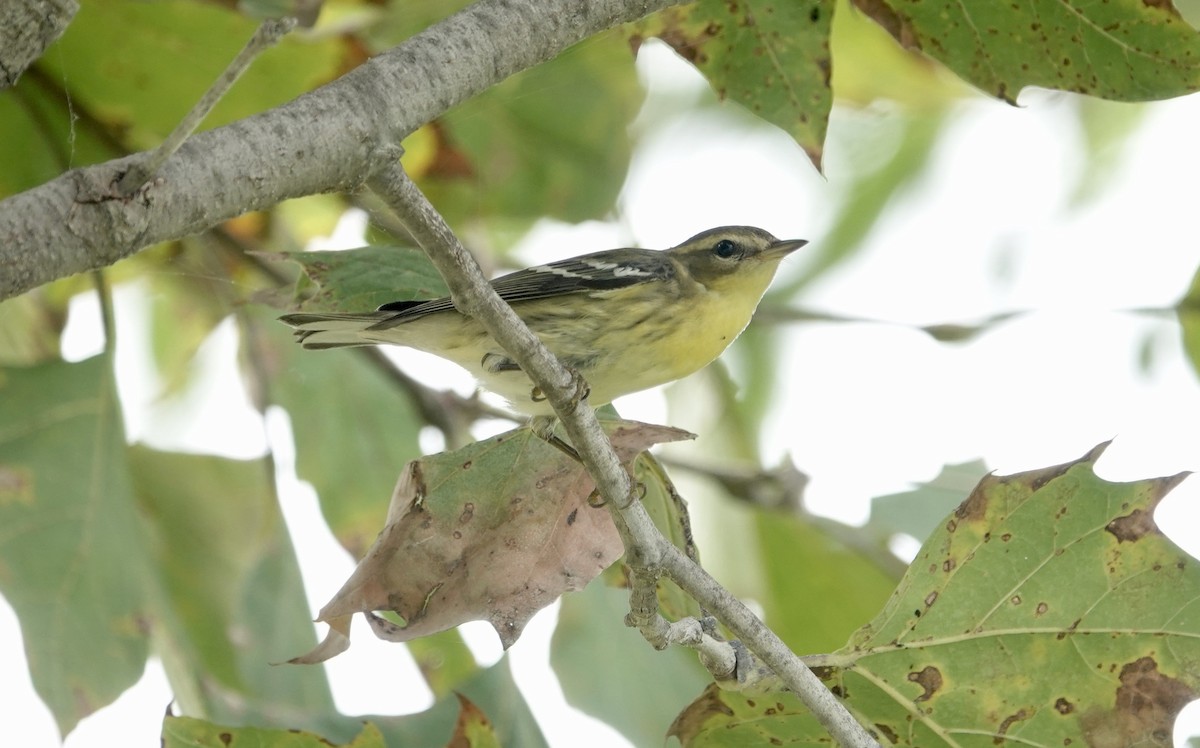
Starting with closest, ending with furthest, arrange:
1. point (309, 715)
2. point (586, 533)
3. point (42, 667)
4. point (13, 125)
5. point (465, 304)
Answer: point (465, 304) → point (586, 533) → point (309, 715) → point (42, 667) → point (13, 125)

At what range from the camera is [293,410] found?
15.7 ft

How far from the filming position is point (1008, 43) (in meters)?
2.99

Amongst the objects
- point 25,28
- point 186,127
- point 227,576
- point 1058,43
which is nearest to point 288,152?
point 186,127

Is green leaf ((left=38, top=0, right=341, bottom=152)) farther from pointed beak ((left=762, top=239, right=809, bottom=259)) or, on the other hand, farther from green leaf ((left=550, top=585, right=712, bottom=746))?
green leaf ((left=550, top=585, right=712, bottom=746))

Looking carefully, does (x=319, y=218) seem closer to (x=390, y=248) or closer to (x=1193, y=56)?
(x=390, y=248)

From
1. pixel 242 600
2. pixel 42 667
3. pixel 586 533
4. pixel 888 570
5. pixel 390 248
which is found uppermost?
pixel 390 248

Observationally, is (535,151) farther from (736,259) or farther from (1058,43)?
(1058,43)

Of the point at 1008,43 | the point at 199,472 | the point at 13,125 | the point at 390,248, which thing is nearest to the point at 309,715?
the point at 390,248

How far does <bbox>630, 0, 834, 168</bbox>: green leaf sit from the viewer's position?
10.1 feet

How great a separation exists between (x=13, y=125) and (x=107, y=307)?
0.65 metres

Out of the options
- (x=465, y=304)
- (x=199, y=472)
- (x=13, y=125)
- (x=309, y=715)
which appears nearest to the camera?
(x=465, y=304)

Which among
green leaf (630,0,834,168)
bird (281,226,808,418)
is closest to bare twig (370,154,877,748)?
green leaf (630,0,834,168)

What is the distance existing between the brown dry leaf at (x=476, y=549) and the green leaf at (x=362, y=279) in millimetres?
607

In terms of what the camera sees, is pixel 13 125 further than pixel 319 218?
No
